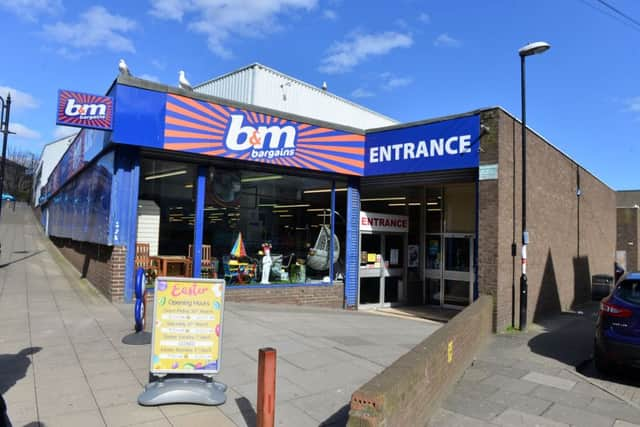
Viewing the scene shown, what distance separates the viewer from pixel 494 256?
1068 cm

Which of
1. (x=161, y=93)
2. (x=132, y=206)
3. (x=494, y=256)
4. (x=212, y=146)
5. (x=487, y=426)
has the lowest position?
(x=487, y=426)

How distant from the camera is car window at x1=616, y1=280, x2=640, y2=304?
23.0 ft

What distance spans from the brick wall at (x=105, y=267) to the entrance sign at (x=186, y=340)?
18.0 ft

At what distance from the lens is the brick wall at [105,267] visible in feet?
31.6

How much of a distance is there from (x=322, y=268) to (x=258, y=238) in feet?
7.67

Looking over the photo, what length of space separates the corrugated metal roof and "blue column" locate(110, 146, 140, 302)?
7833mm

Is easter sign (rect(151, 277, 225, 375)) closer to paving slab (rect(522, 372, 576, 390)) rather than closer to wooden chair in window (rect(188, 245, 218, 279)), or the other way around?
paving slab (rect(522, 372, 576, 390))

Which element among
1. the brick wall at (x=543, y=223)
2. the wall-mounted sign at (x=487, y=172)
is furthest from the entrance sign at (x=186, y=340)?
the wall-mounted sign at (x=487, y=172)

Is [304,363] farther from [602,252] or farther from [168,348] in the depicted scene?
[602,252]

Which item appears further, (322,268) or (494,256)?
(322,268)

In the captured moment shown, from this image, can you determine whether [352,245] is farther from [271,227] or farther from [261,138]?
[261,138]

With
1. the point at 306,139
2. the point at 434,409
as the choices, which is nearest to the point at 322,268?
the point at 306,139

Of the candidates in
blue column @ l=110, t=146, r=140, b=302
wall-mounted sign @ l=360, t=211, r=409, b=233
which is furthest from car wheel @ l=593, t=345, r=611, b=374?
blue column @ l=110, t=146, r=140, b=302

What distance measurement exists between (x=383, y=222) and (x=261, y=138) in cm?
531
